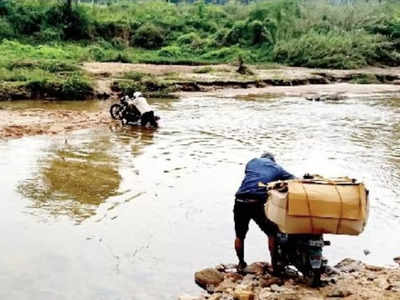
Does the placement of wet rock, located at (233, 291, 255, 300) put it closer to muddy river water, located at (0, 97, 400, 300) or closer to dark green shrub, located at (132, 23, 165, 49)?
muddy river water, located at (0, 97, 400, 300)

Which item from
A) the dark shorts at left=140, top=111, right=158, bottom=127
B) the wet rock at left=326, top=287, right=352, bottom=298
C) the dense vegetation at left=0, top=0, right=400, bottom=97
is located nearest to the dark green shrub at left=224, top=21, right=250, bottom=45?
the dense vegetation at left=0, top=0, right=400, bottom=97

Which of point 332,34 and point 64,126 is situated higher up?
point 332,34

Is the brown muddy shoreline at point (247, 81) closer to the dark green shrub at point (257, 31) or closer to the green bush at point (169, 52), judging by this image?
the green bush at point (169, 52)

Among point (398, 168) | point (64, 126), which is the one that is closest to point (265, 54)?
point (64, 126)

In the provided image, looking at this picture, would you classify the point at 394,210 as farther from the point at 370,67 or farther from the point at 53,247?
the point at 370,67

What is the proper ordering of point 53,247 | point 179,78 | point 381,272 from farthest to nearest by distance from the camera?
point 179,78
point 53,247
point 381,272

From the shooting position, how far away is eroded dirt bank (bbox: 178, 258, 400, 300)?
585cm

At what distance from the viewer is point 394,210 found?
9344 mm

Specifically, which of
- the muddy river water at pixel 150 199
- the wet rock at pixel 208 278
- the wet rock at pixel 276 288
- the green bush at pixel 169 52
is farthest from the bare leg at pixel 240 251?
the green bush at pixel 169 52

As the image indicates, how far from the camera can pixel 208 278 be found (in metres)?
6.46

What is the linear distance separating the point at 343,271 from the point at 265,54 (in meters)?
32.1

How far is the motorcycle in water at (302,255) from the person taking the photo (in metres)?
5.93

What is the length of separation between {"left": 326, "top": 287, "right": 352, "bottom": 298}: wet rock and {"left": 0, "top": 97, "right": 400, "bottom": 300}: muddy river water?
149 cm

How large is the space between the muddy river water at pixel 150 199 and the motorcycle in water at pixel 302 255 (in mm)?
861
